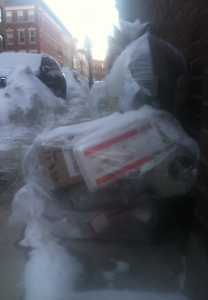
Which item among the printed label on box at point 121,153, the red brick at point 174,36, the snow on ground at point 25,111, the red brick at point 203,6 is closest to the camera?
→ the red brick at point 203,6

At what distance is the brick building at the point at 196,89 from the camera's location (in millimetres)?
1277

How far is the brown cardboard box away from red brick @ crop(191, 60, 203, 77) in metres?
0.93

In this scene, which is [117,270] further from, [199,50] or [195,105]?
[199,50]

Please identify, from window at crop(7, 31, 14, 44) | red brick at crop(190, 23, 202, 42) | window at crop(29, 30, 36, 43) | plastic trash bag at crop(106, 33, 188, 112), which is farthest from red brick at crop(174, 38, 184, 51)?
window at crop(7, 31, 14, 44)

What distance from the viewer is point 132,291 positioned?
1403 mm

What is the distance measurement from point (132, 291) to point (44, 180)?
97cm

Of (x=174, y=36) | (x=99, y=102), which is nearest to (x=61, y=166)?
(x=174, y=36)

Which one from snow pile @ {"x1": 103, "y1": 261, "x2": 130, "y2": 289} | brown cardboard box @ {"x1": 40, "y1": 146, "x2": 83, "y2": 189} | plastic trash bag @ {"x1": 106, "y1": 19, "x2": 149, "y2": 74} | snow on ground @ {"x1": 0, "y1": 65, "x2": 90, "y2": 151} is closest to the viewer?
snow pile @ {"x1": 103, "y1": 261, "x2": 130, "y2": 289}

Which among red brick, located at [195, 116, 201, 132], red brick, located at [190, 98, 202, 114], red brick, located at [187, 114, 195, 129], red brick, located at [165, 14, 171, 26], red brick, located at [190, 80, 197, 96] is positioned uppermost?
red brick, located at [165, 14, 171, 26]

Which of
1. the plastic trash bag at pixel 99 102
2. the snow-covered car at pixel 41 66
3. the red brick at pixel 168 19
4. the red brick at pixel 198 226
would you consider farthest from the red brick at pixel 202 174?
the snow-covered car at pixel 41 66

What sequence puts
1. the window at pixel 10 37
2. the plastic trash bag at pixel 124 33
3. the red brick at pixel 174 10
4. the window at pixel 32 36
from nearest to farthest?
the red brick at pixel 174 10 < the plastic trash bag at pixel 124 33 < the window at pixel 32 36 < the window at pixel 10 37

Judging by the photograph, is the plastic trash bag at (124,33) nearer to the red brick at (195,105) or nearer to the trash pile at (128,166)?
the trash pile at (128,166)

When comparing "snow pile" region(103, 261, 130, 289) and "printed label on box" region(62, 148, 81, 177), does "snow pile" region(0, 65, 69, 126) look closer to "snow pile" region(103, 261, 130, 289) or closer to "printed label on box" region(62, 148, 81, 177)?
"printed label on box" region(62, 148, 81, 177)

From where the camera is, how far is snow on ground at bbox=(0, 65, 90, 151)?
219 inches
